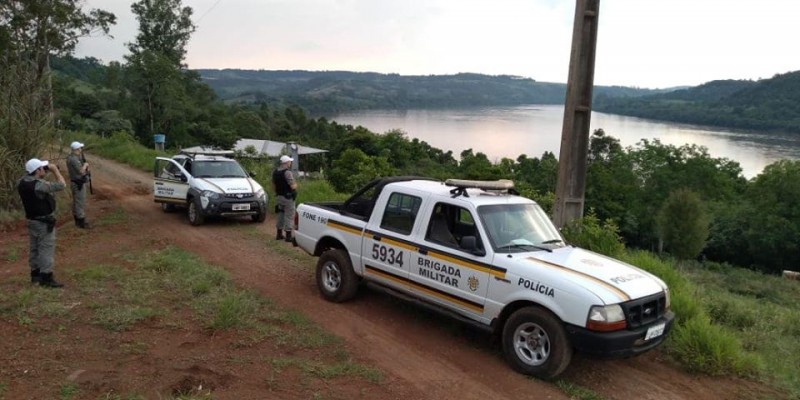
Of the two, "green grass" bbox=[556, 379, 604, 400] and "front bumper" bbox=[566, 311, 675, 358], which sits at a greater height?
"front bumper" bbox=[566, 311, 675, 358]

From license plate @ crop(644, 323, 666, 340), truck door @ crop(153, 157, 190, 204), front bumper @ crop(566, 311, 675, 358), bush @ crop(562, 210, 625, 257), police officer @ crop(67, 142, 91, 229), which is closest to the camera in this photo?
front bumper @ crop(566, 311, 675, 358)

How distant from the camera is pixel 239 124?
63875 millimetres

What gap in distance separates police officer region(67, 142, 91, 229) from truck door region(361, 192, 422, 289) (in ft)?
24.1

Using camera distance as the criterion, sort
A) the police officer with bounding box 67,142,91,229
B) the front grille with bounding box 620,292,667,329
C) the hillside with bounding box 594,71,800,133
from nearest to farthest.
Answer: the front grille with bounding box 620,292,667,329
the police officer with bounding box 67,142,91,229
the hillside with bounding box 594,71,800,133

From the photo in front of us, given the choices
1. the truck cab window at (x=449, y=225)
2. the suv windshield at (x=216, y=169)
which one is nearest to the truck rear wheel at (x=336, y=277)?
the truck cab window at (x=449, y=225)

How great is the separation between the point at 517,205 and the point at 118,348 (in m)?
4.32

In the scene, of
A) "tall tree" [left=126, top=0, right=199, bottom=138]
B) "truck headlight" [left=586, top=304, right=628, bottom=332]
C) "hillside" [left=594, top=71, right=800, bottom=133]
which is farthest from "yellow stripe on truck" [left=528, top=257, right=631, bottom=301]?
"hillside" [left=594, top=71, right=800, bottom=133]

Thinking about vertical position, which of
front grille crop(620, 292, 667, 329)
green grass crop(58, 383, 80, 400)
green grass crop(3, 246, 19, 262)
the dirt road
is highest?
front grille crop(620, 292, 667, 329)

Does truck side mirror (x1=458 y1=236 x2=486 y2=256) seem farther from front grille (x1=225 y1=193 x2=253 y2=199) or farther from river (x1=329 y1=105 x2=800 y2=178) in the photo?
river (x1=329 y1=105 x2=800 y2=178)

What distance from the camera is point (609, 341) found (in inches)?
183

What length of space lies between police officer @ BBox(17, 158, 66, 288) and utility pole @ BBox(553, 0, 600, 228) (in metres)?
7.14

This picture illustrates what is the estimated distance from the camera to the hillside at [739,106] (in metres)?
108

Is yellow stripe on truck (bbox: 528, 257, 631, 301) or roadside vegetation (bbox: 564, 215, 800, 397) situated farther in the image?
roadside vegetation (bbox: 564, 215, 800, 397)

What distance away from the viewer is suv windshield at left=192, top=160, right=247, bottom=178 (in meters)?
12.5
